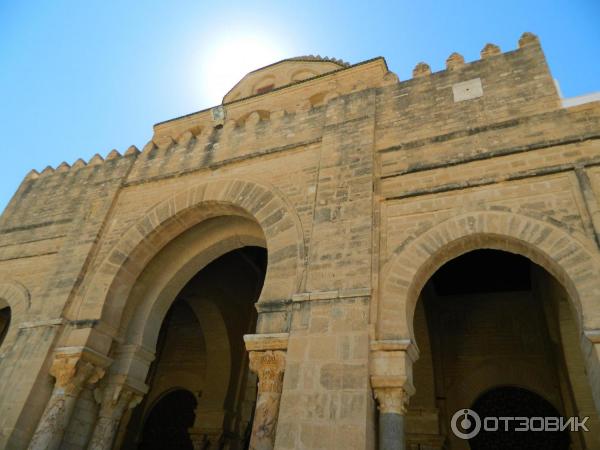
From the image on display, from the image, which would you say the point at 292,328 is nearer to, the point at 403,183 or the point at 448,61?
the point at 403,183

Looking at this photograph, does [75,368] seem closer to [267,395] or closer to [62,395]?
[62,395]

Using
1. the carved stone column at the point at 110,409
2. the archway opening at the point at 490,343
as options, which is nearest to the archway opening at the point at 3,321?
the carved stone column at the point at 110,409

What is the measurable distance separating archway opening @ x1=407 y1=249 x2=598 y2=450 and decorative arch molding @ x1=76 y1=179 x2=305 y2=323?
3.51 metres

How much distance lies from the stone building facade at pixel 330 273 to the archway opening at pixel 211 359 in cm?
5

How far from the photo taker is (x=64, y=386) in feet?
19.1

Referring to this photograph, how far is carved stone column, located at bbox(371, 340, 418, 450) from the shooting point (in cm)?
395

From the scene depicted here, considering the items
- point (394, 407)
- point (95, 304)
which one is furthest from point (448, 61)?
point (95, 304)

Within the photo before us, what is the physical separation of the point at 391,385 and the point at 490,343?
4.85 metres

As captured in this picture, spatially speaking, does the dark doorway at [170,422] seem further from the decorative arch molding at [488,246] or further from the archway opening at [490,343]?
the decorative arch molding at [488,246]

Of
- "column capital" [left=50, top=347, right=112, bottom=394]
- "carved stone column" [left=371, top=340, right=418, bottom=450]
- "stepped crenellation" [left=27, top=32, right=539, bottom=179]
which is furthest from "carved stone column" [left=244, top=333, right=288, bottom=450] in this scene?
"stepped crenellation" [left=27, top=32, right=539, bottom=179]

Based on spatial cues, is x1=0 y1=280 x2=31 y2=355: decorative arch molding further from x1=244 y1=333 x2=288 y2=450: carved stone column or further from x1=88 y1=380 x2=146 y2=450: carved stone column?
x1=244 y1=333 x2=288 y2=450: carved stone column

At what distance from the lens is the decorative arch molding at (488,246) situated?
401 cm

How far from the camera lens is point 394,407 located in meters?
4.05

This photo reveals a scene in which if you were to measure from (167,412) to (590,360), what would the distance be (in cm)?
856
